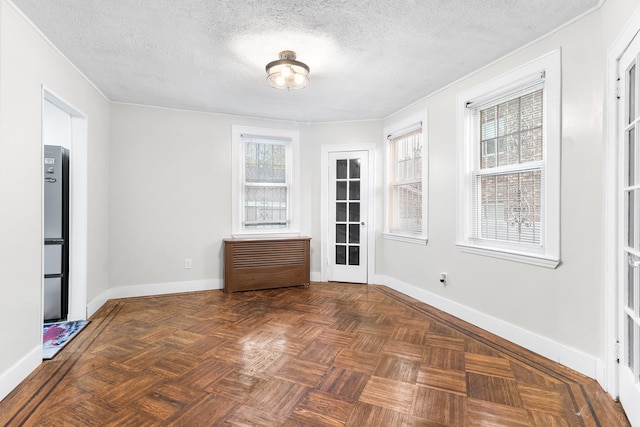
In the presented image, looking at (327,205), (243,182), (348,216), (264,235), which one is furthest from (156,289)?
(348,216)

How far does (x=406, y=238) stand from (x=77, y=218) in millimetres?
3737

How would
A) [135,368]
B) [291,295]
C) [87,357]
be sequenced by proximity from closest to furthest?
[135,368] < [87,357] < [291,295]

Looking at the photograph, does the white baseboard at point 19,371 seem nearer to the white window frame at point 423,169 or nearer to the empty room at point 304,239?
the empty room at point 304,239

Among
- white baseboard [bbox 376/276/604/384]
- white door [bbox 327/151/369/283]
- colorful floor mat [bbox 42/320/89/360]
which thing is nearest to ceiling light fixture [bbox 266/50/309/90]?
white door [bbox 327/151/369/283]

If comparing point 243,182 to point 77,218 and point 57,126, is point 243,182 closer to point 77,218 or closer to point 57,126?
point 77,218

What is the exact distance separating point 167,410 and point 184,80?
3.01m

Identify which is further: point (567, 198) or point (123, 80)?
point (123, 80)

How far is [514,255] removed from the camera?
2748 mm

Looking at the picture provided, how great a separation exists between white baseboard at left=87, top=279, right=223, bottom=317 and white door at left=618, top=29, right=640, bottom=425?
13.8 feet

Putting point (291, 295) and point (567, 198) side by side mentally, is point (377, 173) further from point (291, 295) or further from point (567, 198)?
point (567, 198)

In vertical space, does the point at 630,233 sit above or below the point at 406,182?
below

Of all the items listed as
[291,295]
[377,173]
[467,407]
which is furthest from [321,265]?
[467,407]

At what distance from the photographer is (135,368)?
2.32 meters

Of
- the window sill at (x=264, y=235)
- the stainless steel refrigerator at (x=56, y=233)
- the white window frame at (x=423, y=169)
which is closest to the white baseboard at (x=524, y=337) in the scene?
the white window frame at (x=423, y=169)
